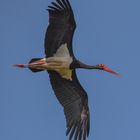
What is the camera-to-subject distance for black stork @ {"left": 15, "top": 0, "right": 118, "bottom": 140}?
32188mm

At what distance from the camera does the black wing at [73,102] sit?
3288 cm

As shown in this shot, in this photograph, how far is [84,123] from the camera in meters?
33.3

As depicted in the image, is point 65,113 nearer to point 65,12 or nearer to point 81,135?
point 81,135

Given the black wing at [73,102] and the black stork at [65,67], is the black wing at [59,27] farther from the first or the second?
the black wing at [73,102]

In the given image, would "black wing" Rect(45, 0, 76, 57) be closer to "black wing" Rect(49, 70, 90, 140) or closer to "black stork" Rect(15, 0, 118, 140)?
"black stork" Rect(15, 0, 118, 140)

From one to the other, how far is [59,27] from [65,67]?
137cm

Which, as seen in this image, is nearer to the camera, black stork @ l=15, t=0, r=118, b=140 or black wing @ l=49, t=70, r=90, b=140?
black stork @ l=15, t=0, r=118, b=140

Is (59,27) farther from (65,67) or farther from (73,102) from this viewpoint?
(73,102)

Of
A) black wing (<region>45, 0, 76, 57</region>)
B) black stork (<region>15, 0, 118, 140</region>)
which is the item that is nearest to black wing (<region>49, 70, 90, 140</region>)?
black stork (<region>15, 0, 118, 140</region>)

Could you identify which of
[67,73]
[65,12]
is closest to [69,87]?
[67,73]

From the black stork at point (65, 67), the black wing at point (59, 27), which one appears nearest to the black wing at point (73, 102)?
the black stork at point (65, 67)

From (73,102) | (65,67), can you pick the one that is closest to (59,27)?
(65,67)

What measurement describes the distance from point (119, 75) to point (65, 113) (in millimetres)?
2232

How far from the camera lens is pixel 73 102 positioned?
33.7 metres
